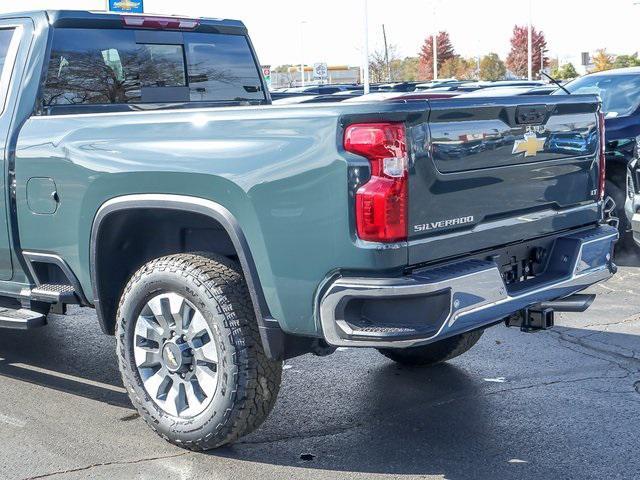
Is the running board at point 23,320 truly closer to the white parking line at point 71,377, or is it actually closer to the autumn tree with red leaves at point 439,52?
the white parking line at point 71,377

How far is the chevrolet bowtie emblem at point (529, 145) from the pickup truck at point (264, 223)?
0.4 inches

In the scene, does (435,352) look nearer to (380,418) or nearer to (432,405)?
(432,405)

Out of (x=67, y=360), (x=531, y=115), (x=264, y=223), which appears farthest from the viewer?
(x=67, y=360)

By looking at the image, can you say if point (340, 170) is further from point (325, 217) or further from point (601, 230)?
point (601, 230)

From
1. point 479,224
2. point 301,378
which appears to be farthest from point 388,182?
point 301,378

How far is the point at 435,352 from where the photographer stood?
546cm

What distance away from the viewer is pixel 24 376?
5617 millimetres

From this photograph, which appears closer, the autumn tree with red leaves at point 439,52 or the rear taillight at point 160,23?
the rear taillight at point 160,23

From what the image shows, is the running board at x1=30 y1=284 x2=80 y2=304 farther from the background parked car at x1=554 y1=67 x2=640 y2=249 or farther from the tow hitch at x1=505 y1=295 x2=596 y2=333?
the background parked car at x1=554 y1=67 x2=640 y2=249

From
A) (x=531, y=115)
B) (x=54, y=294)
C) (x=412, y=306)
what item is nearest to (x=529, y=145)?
(x=531, y=115)

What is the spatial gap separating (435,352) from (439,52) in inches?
3021

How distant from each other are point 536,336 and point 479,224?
2500mm

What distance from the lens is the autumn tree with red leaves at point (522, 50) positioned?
3115 inches

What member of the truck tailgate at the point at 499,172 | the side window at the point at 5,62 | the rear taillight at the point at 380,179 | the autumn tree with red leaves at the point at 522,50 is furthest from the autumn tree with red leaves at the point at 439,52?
the rear taillight at the point at 380,179
